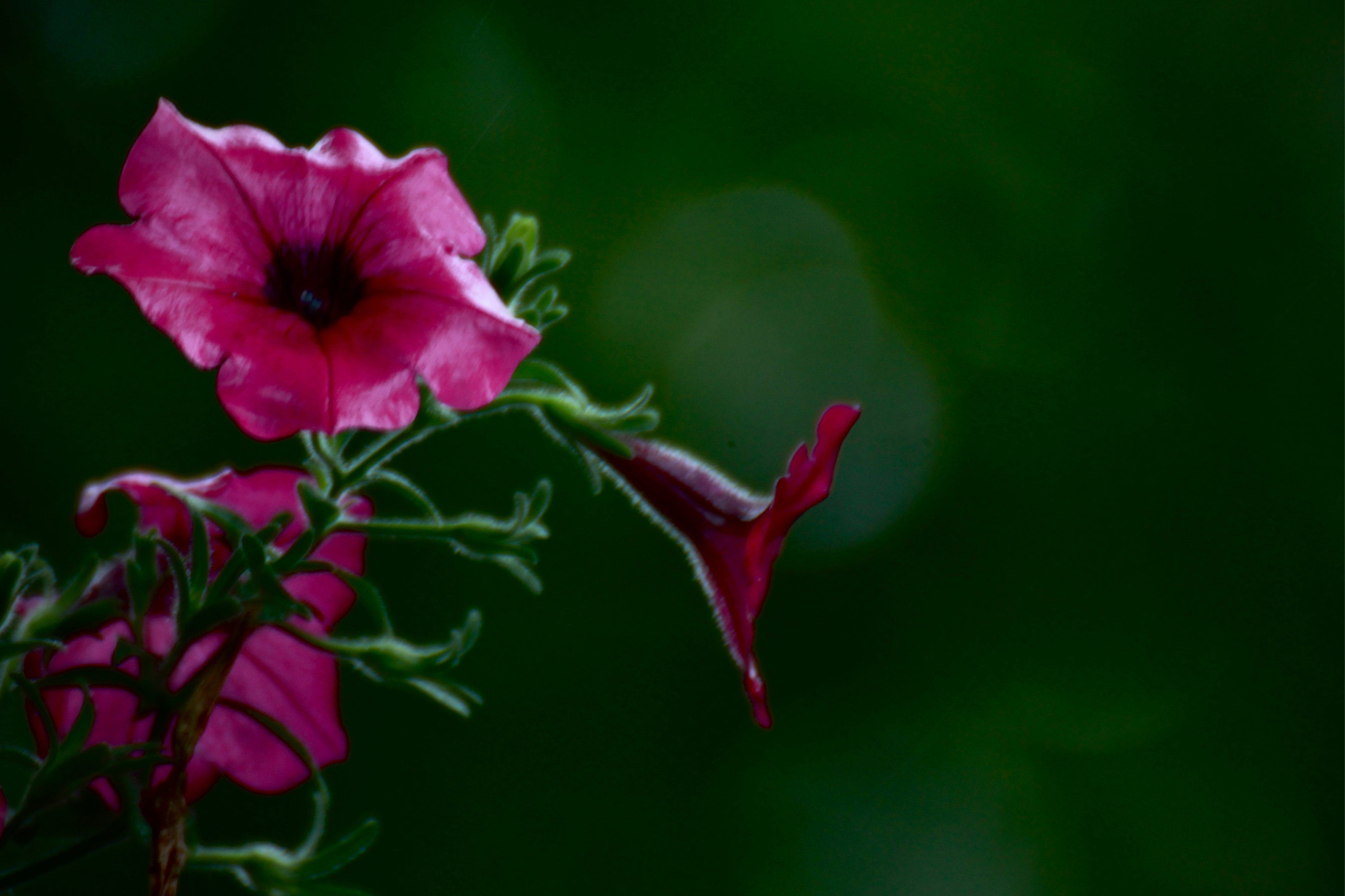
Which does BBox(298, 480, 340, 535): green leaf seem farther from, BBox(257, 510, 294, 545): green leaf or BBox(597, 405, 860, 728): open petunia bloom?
BBox(597, 405, 860, 728): open petunia bloom

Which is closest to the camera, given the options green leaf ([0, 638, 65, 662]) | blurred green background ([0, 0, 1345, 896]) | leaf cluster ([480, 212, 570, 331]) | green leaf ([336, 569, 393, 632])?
green leaf ([0, 638, 65, 662])

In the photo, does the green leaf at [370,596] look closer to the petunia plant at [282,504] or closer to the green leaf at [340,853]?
the petunia plant at [282,504]

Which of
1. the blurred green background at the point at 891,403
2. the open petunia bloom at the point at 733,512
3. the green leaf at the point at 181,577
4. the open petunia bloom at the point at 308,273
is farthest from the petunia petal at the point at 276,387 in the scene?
the blurred green background at the point at 891,403

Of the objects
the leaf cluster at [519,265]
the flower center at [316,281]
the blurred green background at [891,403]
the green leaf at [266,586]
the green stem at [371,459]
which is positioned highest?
the leaf cluster at [519,265]

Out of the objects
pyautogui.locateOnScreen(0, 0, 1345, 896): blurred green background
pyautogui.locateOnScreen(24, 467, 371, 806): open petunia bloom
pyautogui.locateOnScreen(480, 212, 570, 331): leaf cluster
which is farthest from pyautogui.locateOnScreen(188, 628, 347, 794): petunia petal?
pyautogui.locateOnScreen(0, 0, 1345, 896): blurred green background

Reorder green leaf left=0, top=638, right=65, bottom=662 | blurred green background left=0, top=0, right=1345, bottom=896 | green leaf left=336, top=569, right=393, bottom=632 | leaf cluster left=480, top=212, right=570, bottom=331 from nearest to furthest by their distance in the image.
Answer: green leaf left=0, top=638, right=65, bottom=662 → green leaf left=336, top=569, right=393, bottom=632 → leaf cluster left=480, top=212, right=570, bottom=331 → blurred green background left=0, top=0, right=1345, bottom=896

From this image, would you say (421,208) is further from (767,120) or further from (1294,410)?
(1294,410)

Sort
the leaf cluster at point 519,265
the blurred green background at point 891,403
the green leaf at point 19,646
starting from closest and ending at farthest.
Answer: the green leaf at point 19,646 < the leaf cluster at point 519,265 < the blurred green background at point 891,403
